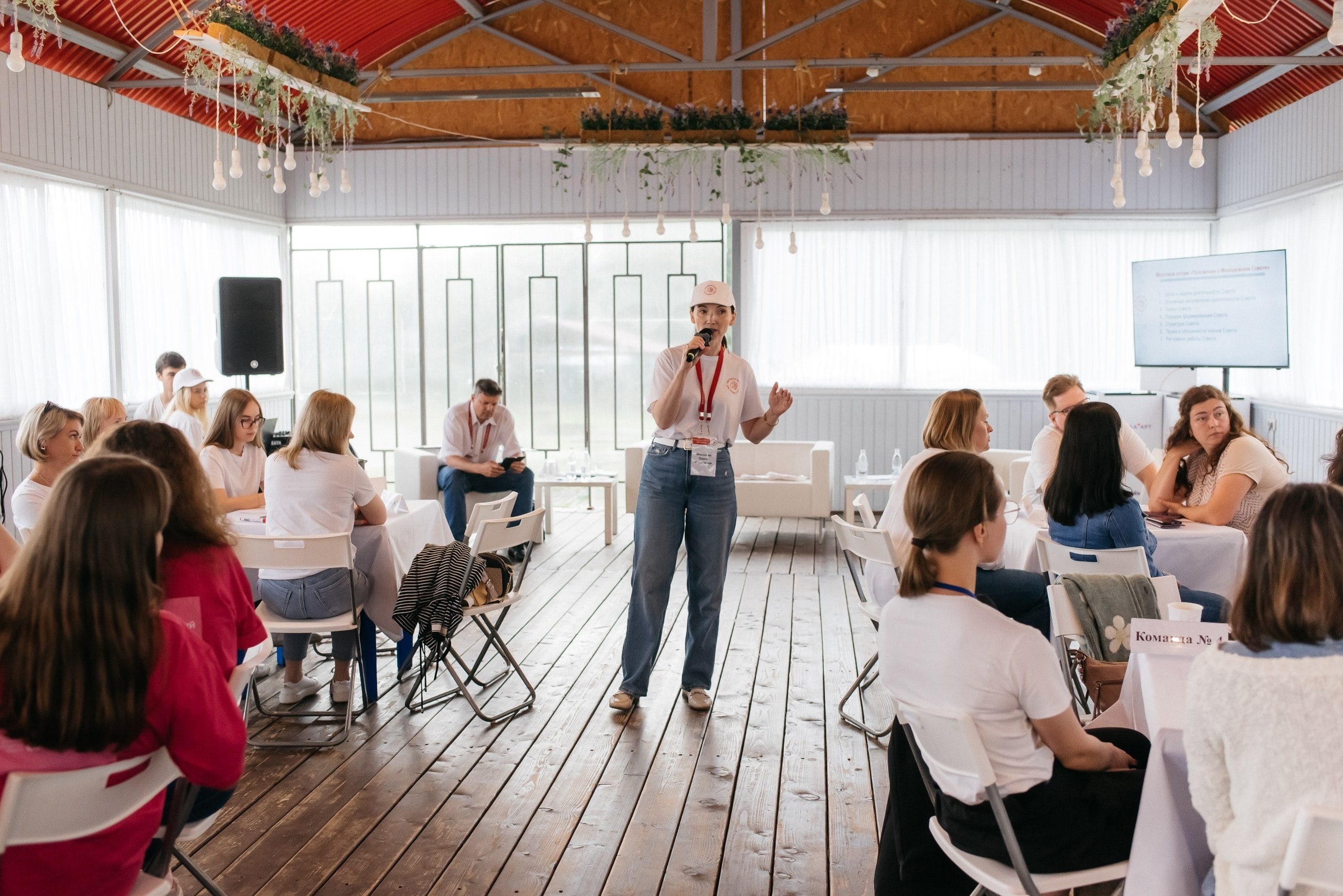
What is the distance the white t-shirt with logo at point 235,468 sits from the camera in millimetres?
5312

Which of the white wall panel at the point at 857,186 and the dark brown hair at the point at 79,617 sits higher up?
the white wall panel at the point at 857,186

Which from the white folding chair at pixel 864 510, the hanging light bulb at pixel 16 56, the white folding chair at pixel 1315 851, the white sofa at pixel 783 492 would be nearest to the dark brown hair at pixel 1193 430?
the white folding chair at pixel 864 510

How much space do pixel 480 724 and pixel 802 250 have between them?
7369 millimetres

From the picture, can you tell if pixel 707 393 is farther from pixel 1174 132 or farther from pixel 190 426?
pixel 190 426

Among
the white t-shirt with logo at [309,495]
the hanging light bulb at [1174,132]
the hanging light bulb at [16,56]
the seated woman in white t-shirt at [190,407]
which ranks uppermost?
the hanging light bulb at [16,56]

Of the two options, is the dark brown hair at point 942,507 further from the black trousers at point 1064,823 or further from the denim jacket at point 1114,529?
the denim jacket at point 1114,529

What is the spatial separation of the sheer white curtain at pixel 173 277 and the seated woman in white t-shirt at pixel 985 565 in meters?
6.74

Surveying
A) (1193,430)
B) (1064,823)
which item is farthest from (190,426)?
(1064,823)

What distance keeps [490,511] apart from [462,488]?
315cm

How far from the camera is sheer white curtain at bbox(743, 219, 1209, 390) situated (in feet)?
35.4

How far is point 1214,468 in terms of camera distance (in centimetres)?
480

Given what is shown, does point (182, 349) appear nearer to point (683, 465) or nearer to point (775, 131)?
point (775, 131)

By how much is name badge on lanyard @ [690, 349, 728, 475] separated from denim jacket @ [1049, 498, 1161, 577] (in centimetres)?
140

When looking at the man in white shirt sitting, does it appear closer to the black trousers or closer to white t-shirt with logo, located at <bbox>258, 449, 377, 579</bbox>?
white t-shirt with logo, located at <bbox>258, 449, 377, 579</bbox>
